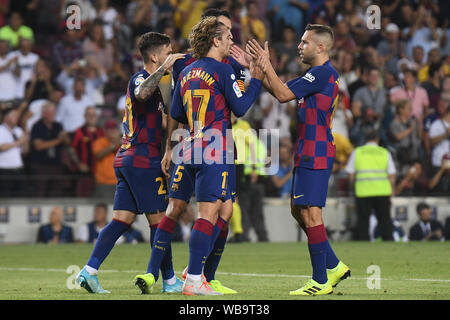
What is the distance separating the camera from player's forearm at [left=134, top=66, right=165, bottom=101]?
9086 mm

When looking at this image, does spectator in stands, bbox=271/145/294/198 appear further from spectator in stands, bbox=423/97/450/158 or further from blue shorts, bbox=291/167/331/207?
blue shorts, bbox=291/167/331/207

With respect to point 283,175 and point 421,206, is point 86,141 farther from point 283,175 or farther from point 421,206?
point 421,206

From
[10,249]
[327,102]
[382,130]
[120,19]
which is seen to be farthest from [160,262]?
[120,19]

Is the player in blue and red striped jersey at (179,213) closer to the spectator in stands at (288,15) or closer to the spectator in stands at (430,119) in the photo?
the spectator in stands at (430,119)

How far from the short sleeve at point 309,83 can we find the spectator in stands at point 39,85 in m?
11.0

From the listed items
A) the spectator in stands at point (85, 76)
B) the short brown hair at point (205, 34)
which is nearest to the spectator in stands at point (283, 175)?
the spectator in stands at point (85, 76)

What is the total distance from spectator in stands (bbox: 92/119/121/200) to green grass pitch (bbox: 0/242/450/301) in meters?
1.46

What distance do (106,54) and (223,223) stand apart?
479 inches

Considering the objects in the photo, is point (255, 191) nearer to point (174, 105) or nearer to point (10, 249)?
point (10, 249)

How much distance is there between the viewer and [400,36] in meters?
23.0

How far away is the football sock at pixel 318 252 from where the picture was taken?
9.04m

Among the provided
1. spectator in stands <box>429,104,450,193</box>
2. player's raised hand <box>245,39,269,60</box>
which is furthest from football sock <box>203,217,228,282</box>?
spectator in stands <box>429,104,450,193</box>
